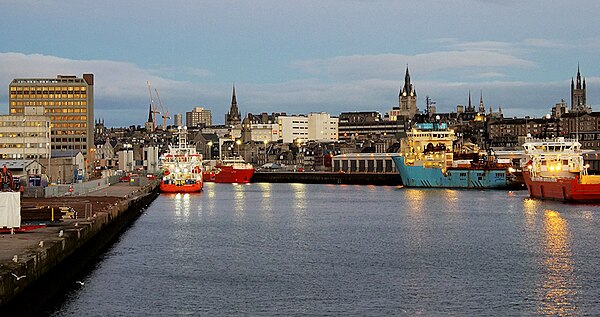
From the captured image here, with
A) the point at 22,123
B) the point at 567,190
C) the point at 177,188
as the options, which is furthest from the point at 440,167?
the point at 22,123

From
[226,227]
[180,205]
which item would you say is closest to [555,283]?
[226,227]

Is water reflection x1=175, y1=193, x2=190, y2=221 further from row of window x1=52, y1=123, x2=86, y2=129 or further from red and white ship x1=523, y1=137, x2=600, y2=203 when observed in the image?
row of window x1=52, y1=123, x2=86, y2=129

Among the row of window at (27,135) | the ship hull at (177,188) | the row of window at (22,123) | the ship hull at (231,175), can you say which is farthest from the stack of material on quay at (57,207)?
the ship hull at (231,175)

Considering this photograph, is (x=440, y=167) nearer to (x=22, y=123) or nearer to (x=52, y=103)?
(x=22, y=123)

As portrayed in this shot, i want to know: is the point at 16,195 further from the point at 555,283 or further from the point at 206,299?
the point at 555,283

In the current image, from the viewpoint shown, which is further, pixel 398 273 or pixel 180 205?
pixel 180 205

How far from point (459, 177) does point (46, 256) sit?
96.7 meters

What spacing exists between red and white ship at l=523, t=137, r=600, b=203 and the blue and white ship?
2655 centimetres

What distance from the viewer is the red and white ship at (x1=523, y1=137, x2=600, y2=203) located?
82.1m

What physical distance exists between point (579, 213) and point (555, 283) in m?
35.7

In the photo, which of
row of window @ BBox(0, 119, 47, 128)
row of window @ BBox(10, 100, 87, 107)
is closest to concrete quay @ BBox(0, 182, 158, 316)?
row of window @ BBox(0, 119, 47, 128)

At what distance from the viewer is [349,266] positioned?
39.3 m

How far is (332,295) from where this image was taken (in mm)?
32000

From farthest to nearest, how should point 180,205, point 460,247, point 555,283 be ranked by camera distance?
point 180,205, point 460,247, point 555,283
